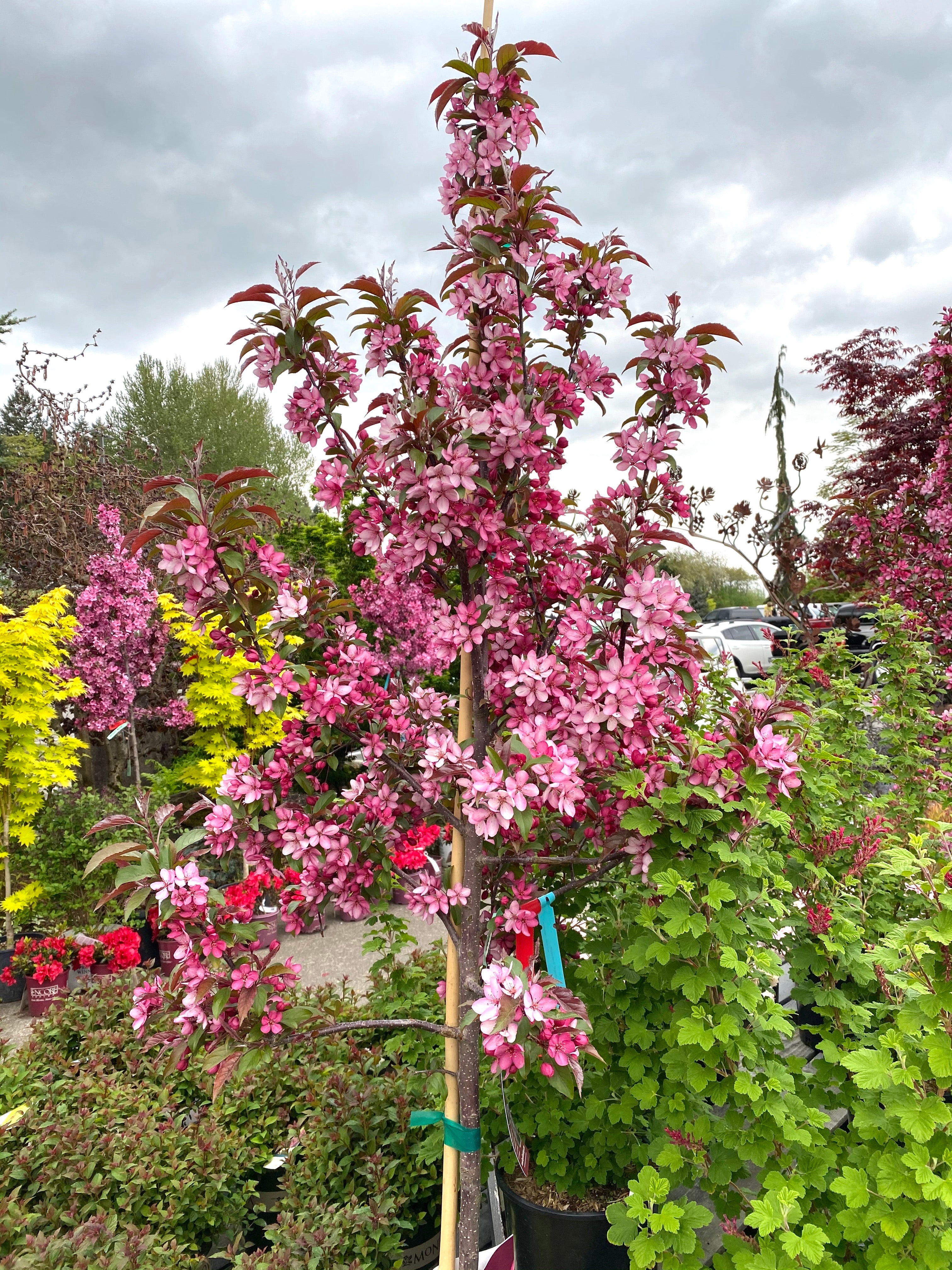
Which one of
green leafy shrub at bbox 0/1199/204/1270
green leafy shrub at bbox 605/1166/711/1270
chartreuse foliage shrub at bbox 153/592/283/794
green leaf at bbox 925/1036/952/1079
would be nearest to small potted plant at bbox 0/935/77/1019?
chartreuse foliage shrub at bbox 153/592/283/794

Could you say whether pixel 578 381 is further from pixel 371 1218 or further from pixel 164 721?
→ pixel 164 721

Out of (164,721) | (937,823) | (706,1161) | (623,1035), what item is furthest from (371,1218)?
(164,721)

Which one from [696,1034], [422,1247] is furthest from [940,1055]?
[422,1247]

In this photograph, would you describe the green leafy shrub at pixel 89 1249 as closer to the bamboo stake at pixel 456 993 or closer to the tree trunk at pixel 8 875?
the bamboo stake at pixel 456 993

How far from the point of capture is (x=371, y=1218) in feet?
5.94

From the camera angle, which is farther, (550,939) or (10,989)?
(10,989)

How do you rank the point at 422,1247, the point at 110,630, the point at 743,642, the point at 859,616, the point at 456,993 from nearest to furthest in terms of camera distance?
the point at 456,993
the point at 422,1247
the point at 859,616
the point at 110,630
the point at 743,642

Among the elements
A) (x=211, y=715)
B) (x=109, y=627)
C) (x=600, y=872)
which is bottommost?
(x=600, y=872)

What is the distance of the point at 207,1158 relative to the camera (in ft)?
6.86

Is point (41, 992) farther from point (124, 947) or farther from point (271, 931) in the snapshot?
point (271, 931)

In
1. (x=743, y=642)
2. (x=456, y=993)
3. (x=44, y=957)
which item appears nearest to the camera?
(x=456, y=993)

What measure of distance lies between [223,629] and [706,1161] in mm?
1430

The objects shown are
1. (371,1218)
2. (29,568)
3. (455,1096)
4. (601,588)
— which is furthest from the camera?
(29,568)

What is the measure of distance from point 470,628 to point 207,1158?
1774mm
